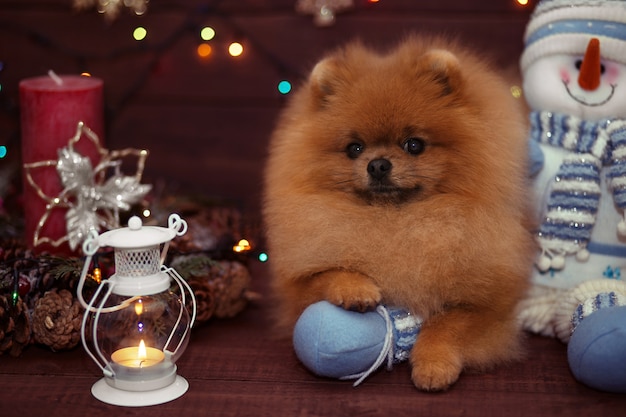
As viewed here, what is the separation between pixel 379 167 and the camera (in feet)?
4.70

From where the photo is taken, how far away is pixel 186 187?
2.19 metres

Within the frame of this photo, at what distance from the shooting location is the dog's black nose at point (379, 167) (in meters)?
1.43

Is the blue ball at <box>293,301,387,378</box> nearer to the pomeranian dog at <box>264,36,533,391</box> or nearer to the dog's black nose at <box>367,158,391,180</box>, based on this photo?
the pomeranian dog at <box>264,36,533,391</box>

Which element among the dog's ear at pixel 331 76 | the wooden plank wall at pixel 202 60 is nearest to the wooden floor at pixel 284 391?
the dog's ear at pixel 331 76

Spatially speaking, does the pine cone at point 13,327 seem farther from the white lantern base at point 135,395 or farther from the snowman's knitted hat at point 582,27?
the snowman's knitted hat at point 582,27

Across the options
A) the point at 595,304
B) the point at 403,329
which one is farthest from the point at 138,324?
the point at 595,304

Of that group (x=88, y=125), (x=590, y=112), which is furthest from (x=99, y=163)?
(x=590, y=112)

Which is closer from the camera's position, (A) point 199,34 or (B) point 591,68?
(B) point 591,68

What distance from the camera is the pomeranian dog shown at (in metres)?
1.42

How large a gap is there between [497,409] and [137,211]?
3.10 ft

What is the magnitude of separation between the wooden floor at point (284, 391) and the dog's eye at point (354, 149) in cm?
39

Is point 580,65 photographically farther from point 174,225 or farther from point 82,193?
point 82,193

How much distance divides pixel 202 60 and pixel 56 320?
2.72 feet

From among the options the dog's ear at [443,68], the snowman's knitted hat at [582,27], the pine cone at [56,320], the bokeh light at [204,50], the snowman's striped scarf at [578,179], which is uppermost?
the snowman's knitted hat at [582,27]
